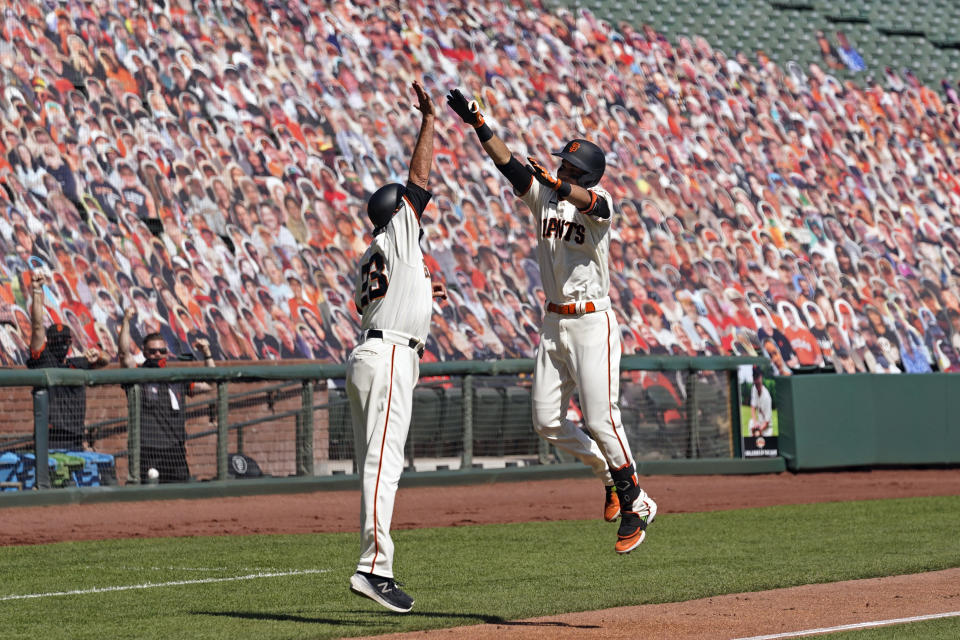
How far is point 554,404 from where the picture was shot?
6.32 metres

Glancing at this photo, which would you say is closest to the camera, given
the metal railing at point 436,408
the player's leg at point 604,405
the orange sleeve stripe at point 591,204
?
the orange sleeve stripe at point 591,204

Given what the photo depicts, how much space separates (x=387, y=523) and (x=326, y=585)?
1.68 meters

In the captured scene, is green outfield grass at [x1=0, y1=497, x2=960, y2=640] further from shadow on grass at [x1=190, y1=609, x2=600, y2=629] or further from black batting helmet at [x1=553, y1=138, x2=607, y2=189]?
black batting helmet at [x1=553, y1=138, x2=607, y2=189]

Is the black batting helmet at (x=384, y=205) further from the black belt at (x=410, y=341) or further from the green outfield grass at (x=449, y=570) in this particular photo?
the green outfield grass at (x=449, y=570)

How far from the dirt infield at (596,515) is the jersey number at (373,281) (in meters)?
1.40

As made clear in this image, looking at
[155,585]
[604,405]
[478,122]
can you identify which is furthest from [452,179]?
[478,122]

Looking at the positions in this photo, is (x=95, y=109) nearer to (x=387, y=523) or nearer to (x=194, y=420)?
(x=194, y=420)

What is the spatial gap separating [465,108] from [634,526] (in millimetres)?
2022

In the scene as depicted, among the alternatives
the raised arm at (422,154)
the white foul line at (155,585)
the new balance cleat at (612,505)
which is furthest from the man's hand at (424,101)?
the white foul line at (155,585)

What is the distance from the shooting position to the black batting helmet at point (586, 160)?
627cm

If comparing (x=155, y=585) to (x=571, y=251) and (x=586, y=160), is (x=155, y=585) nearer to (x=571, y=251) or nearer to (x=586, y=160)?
(x=571, y=251)

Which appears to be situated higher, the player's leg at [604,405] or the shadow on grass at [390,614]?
the player's leg at [604,405]

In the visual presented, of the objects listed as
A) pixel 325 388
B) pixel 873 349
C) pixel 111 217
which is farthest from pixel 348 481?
pixel 873 349

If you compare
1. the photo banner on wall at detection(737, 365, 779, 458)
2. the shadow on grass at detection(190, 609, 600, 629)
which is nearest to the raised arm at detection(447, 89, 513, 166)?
the shadow on grass at detection(190, 609, 600, 629)
